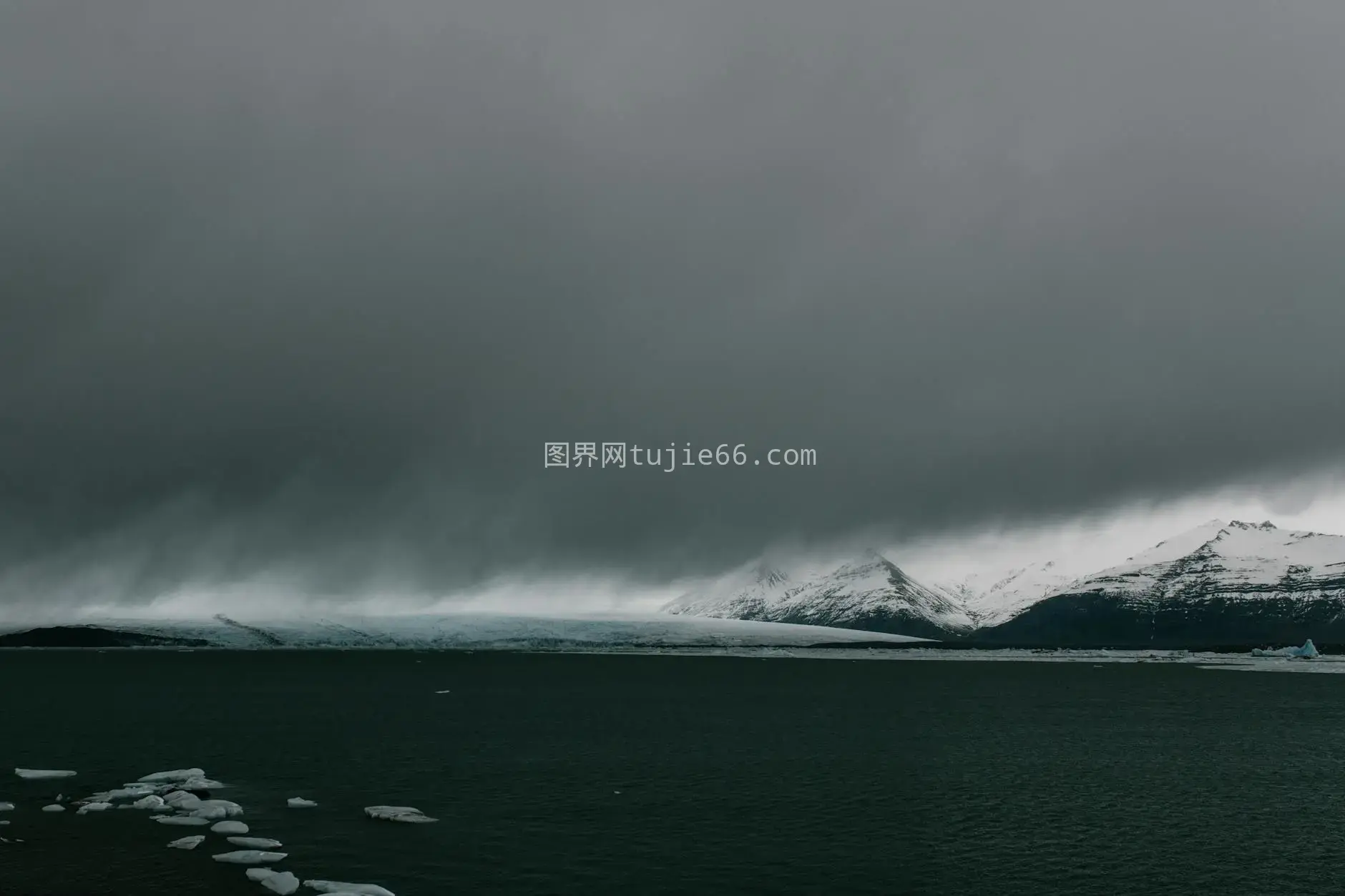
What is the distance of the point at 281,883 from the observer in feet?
110

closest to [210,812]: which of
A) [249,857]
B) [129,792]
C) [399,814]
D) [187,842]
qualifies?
[187,842]

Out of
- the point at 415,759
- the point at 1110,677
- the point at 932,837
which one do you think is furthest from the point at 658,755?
the point at 1110,677

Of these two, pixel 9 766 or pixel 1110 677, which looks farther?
pixel 1110 677

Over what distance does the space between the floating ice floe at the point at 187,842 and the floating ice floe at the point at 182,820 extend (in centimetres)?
302

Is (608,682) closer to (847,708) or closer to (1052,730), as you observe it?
(847,708)

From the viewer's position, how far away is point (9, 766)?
6131cm

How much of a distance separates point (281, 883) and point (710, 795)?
81.1 ft

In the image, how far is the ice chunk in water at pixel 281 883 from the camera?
3312 cm

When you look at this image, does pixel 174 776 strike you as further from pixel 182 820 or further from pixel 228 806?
pixel 182 820

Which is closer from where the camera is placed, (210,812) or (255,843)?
(255,843)

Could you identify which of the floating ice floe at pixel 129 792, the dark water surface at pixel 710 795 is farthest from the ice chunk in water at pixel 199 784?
the floating ice floe at pixel 129 792

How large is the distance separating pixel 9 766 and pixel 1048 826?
194ft

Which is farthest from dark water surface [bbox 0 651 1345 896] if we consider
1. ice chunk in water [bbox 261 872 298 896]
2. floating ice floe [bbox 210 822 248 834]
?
floating ice floe [bbox 210 822 248 834]

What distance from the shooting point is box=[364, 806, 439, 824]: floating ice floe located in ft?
147
